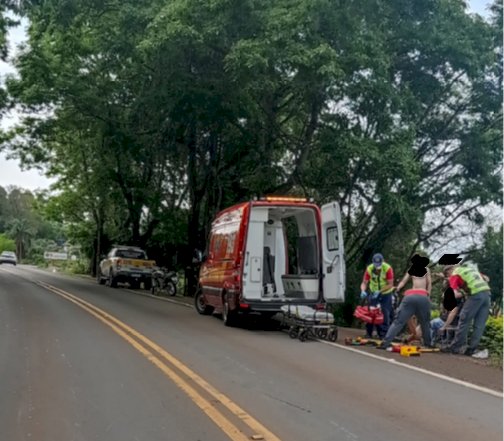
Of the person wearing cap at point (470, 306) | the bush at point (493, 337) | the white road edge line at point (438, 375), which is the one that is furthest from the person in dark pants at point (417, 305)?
the bush at point (493, 337)

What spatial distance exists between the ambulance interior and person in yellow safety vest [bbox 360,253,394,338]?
125 centimetres

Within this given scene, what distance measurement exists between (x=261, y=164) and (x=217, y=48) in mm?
5528

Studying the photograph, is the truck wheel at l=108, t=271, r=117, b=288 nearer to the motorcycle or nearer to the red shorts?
the motorcycle

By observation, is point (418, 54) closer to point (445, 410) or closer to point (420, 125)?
point (420, 125)

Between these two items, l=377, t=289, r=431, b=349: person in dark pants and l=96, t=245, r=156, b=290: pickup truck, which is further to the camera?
l=96, t=245, r=156, b=290: pickup truck

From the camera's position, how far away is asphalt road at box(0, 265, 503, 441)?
543cm

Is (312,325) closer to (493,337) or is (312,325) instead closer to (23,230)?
(493,337)

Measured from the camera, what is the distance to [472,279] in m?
10.2

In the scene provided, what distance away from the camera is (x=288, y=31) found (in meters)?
14.4

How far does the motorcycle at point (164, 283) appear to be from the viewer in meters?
23.9

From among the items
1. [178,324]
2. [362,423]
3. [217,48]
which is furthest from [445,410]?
[217,48]

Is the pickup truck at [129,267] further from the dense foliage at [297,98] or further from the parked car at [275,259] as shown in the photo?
the parked car at [275,259]

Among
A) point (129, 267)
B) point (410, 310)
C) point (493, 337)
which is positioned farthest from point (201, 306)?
point (129, 267)

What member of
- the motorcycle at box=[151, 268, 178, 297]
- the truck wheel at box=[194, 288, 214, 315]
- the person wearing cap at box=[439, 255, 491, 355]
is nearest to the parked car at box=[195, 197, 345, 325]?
the truck wheel at box=[194, 288, 214, 315]
